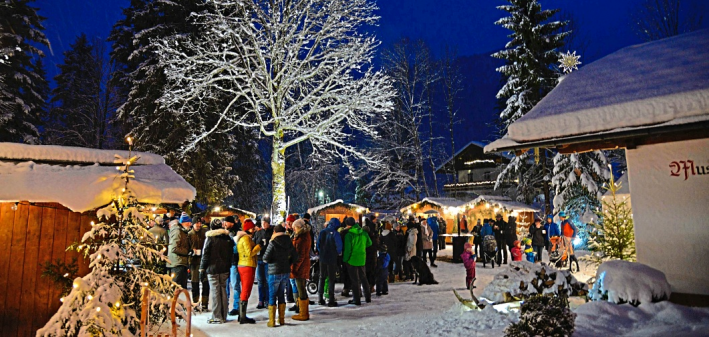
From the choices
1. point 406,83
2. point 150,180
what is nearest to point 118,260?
point 150,180

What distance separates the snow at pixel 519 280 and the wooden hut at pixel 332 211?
82.1 ft

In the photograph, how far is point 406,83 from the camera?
35688 mm

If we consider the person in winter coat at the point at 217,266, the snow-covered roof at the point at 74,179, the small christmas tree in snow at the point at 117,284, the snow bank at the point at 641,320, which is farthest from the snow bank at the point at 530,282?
the snow-covered roof at the point at 74,179

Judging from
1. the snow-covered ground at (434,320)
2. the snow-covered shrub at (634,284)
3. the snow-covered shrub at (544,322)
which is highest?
the snow-covered shrub at (634,284)

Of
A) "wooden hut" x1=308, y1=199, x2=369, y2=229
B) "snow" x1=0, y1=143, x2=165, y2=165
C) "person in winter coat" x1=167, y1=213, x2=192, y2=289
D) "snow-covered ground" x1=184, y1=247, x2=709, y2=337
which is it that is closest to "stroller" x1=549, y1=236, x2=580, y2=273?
"snow-covered ground" x1=184, y1=247, x2=709, y2=337

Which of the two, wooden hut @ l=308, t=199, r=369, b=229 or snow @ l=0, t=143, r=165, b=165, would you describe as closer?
snow @ l=0, t=143, r=165, b=165

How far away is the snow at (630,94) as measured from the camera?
5.73m

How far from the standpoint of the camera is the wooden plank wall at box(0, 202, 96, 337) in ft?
19.6

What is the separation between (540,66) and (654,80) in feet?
71.1

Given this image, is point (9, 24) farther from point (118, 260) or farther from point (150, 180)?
point (118, 260)

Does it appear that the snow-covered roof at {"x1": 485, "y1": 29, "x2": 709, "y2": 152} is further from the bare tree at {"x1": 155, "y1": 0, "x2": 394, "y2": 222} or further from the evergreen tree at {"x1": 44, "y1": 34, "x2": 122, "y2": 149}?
the evergreen tree at {"x1": 44, "y1": 34, "x2": 122, "y2": 149}

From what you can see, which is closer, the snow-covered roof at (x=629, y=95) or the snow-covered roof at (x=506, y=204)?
the snow-covered roof at (x=629, y=95)

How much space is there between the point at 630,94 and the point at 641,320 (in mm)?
3197

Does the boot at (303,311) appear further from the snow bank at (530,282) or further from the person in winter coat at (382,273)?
the snow bank at (530,282)
